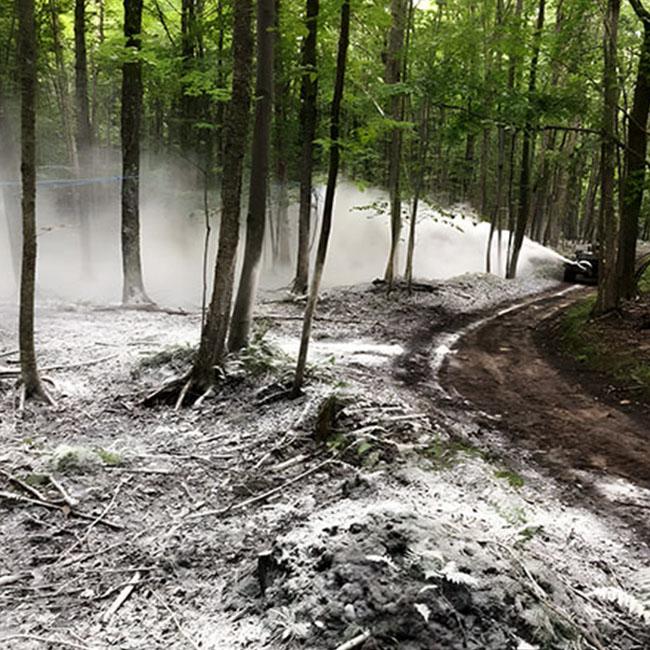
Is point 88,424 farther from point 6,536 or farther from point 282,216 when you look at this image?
point 282,216

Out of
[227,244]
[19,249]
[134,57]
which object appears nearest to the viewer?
[227,244]

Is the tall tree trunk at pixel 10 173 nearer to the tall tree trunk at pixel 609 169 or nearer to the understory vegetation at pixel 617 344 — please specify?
the understory vegetation at pixel 617 344

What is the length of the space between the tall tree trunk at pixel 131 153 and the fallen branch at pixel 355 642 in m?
Result: 12.9

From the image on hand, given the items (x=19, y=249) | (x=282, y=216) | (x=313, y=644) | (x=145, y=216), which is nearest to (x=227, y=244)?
(x=313, y=644)

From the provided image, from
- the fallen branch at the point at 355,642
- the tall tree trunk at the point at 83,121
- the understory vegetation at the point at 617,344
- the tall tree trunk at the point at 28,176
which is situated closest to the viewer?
the fallen branch at the point at 355,642

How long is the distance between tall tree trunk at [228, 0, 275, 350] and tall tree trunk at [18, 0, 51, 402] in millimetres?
2822

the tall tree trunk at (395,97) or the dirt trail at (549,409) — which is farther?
the tall tree trunk at (395,97)

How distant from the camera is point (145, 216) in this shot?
25.5 metres

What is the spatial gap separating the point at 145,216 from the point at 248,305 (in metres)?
18.1

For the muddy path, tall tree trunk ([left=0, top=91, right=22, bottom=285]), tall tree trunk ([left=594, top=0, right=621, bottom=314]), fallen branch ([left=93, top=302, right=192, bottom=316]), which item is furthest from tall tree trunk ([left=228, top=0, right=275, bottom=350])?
tall tree trunk ([left=0, top=91, right=22, bottom=285])

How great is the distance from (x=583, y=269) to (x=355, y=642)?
24.7 m

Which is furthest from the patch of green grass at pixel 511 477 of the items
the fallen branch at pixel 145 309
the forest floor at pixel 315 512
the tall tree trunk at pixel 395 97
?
the tall tree trunk at pixel 395 97

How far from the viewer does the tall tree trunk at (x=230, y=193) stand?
7629 millimetres

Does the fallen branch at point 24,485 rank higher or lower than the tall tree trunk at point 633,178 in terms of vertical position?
lower
